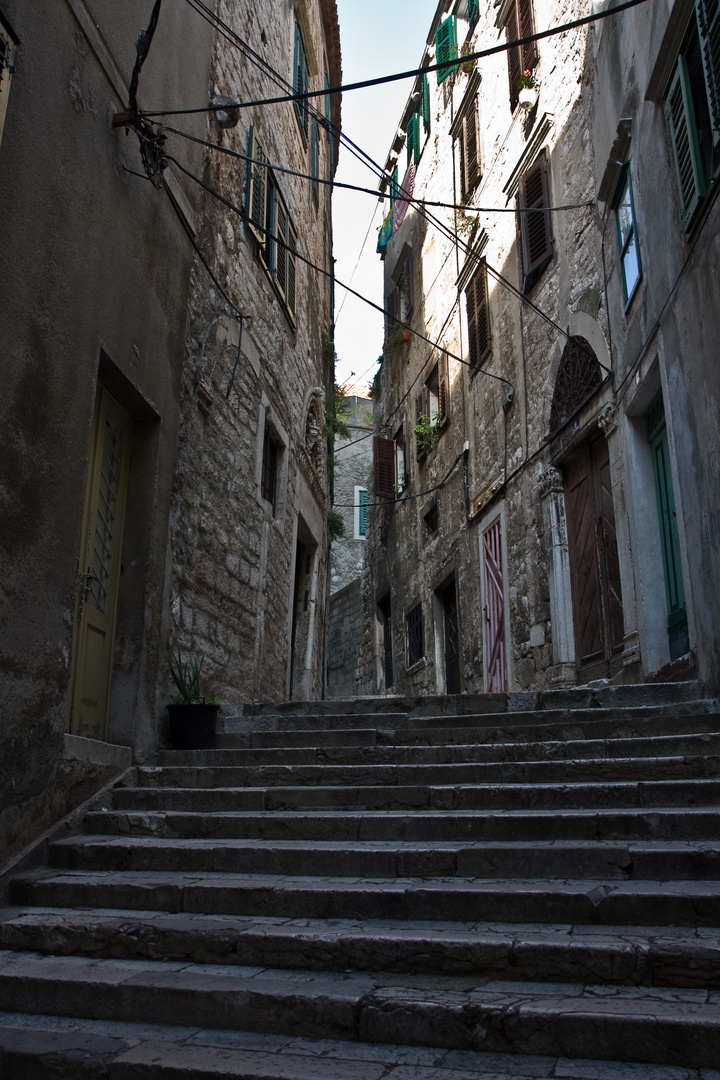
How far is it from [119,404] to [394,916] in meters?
3.52

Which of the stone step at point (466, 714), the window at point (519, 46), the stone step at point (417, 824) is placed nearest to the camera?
the stone step at point (417, 824)

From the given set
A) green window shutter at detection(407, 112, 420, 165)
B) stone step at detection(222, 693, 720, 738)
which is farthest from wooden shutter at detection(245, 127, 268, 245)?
green window shutter at detection(407, 112, 420, 165)

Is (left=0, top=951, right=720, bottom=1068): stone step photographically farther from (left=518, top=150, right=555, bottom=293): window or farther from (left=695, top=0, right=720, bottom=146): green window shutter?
(left=518, top=150, right=555, bottom=293): window

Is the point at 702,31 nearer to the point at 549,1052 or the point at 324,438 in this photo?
the point at 549,1052

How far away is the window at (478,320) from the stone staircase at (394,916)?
711 cm

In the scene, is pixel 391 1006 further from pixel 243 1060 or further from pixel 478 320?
pixel 478 320

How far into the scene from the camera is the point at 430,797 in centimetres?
396

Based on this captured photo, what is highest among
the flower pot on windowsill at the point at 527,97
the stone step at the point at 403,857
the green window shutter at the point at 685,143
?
the flower pot on windowsill at the point at 527,97

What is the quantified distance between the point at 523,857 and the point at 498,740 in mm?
1427

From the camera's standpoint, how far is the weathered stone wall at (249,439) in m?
6.28

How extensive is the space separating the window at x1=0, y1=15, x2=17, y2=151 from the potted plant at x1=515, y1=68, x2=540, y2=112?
7299 mm

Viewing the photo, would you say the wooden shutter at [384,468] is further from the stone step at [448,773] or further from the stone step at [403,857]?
the stone step at [403,857]

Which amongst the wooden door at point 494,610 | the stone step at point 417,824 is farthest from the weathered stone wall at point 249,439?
the wooden door at point 494,610

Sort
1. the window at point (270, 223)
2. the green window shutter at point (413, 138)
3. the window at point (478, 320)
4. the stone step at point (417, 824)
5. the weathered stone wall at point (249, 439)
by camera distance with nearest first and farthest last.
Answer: the stone step at point (417, 824) → the weathered stone wall at point (249, 439) → the window at point (270, 223) → the window at point (478, 320) → the green window shutter at point (413, 138)
